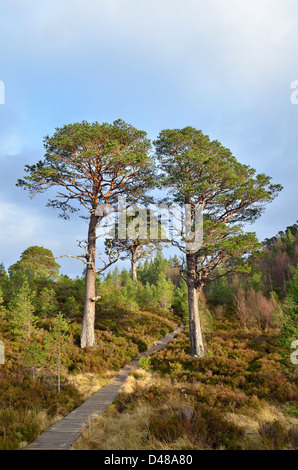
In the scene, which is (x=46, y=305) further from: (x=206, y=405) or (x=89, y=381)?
(x=206, y=405)

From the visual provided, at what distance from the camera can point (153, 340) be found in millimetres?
19750

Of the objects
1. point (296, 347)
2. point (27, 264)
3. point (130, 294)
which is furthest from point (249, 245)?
point (27, 264)

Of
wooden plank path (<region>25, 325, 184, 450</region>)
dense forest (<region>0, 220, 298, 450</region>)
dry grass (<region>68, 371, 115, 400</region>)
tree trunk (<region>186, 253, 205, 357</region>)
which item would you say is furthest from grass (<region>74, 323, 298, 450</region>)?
dry grass (<region>68, 371, 115, 400</region>)

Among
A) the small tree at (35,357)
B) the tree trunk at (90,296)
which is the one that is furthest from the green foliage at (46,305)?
the small tree at (35,357)

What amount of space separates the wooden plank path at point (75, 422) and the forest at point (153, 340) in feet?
0.87

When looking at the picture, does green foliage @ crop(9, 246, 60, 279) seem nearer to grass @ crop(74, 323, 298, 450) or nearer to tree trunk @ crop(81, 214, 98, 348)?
tree trunk @ crop(81, 214, 98, 348)

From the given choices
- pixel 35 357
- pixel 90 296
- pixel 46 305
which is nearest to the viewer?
pixel 35 357

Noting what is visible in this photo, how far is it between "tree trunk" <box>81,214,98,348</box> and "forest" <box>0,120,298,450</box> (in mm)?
65

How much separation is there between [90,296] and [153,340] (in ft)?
23.6

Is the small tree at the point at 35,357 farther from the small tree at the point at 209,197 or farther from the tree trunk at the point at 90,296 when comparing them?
the small tree at the point at 209,197

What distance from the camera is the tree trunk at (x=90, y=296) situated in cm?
1527

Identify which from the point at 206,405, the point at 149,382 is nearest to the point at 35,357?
the point at 149,382

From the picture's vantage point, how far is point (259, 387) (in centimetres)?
1054
